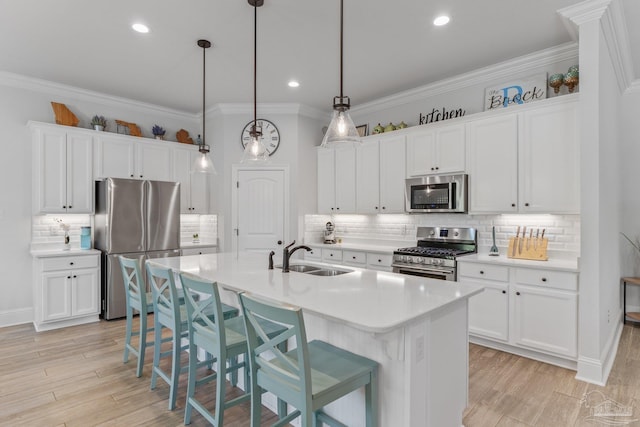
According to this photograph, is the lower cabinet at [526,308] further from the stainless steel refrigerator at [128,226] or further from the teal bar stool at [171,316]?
the stainless steel refrigerator at [128,226]

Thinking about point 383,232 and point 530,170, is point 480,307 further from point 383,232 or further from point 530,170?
point 383,232

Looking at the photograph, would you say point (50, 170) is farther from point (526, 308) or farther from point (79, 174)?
point (526, 308)

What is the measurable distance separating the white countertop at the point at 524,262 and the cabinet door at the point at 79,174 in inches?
180

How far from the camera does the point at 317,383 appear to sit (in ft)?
5.31

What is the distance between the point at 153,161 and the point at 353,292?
4267 millimetres

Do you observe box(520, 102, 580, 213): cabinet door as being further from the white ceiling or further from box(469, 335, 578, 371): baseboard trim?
box(469, 335, 578, 371): baseboard trim

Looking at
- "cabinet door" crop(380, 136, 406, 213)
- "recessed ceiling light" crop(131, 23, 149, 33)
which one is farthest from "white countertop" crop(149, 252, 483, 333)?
"recessed ceiling light" crop(131, 23, 149, 33)

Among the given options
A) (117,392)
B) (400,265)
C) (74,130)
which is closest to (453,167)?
(400,265)

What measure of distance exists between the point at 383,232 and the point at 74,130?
425cm

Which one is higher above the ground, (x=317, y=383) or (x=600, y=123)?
(x=600, y=123)

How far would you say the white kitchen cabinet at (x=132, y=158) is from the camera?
15.5 feet

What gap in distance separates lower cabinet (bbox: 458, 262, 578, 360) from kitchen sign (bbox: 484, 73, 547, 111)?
1.80 metres

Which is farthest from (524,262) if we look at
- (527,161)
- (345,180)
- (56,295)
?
(56,295)

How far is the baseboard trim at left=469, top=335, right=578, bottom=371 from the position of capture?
3114 mm
